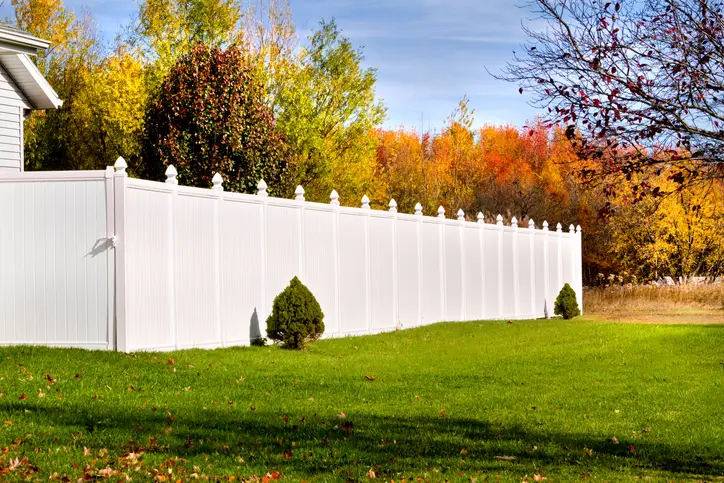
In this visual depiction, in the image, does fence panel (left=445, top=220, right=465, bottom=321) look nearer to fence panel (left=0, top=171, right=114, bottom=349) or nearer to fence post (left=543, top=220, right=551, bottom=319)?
fence post (left=543, top=220, right=551, bottom=319)

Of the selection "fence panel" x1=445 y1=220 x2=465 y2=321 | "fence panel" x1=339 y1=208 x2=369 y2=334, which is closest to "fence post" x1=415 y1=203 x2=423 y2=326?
"fence panel" x1=445 y1=220 x2=465 y2=321

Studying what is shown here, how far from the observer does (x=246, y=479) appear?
619 centimetres

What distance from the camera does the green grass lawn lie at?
6.69m

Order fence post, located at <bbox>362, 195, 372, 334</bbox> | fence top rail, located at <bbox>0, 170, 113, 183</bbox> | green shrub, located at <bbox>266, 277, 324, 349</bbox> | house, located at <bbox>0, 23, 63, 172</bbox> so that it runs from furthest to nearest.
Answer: fence post, located at <bbox>362, 195, 372, 334</bbox> < house, located at <bbox>0, 23, 63, 172</bbox> < green shrub, located at <bbox>266, 277, 324, 349</bbox> < fence top rail, located at <bbox>0, 170, 113, 183</bbox>

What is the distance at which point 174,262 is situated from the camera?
12688mm

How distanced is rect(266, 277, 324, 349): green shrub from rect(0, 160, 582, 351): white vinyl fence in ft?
0.96

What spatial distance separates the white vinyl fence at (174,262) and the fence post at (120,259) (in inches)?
0.5

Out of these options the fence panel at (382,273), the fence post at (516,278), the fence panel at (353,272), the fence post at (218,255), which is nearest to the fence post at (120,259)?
the fence post at (218,255)

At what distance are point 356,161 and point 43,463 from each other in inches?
1151

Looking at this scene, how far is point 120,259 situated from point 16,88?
6.19 m

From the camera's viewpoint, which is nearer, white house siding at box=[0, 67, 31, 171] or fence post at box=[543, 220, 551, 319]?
white house siding at box=[0, 67, 31, 171]

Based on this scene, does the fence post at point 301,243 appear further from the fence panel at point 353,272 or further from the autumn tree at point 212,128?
the autumn tree at point 212,128

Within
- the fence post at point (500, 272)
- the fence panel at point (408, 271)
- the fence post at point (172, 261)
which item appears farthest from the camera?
the fence post at point (500, 272)

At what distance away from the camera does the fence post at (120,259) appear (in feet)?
38.4
